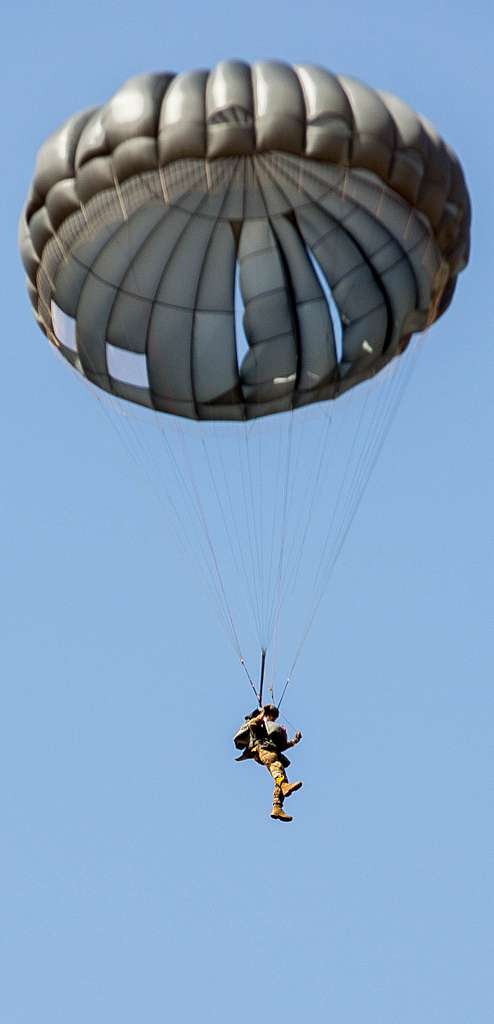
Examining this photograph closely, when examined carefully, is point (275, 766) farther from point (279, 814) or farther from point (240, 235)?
point (240, 235)

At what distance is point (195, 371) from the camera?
26359 mm

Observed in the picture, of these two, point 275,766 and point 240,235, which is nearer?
point 275,766

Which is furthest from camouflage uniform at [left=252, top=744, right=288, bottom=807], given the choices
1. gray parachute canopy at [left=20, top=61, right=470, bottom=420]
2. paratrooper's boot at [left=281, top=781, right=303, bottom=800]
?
gray parachute canopy at [left=20, top=61, right=470, bottom=420]

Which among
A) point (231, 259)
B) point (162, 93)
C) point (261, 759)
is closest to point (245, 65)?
point (162, 93)

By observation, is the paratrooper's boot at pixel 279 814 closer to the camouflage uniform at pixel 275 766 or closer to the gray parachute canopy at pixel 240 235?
the camouflage uniform at pixel 275 766

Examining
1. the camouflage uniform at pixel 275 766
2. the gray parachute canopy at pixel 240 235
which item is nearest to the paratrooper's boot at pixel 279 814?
the camouflage uniform at pixel 275 766

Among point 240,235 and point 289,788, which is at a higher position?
point 240,235

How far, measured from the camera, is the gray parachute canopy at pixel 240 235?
952 inches

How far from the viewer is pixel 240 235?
85.9 feet

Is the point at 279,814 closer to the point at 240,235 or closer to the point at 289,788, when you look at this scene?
the point at 289,788

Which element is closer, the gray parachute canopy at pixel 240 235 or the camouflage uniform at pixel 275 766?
the gray parachute canopy at pixel 240 235

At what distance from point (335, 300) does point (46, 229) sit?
3028 millimetres

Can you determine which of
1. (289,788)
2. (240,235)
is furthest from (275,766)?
(240,235)

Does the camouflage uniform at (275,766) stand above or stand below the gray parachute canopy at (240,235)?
below
